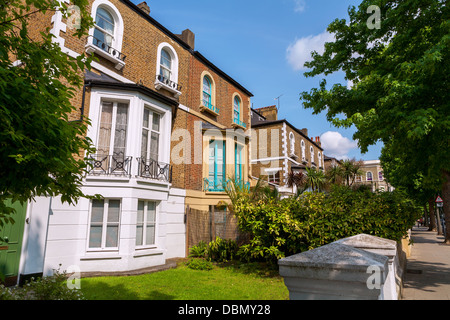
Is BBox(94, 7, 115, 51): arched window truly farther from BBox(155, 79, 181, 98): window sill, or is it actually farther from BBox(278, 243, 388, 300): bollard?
BBox(278, 243, 388, 300): bollard

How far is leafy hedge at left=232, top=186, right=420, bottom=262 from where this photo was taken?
8.00m

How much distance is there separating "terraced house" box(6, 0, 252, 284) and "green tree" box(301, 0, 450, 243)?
6.04 metres

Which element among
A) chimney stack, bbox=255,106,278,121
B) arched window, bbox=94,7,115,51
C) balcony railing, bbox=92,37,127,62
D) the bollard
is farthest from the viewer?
chimney stack, bbox=255,106,278,121

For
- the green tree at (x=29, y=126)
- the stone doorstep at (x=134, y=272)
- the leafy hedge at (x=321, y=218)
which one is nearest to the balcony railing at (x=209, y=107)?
the leafy hedge at (x=321, y=218)

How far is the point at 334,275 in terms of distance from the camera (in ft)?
6.81

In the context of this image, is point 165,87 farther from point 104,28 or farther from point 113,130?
point 113,130

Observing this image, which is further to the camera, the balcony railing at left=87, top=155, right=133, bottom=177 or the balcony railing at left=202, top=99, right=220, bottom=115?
the balcony railing at left=202, top=99, right=220, bottom=115

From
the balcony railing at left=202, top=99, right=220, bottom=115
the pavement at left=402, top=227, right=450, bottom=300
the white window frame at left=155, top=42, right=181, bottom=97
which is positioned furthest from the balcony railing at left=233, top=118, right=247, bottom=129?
the pavement at left=402, top=227, right=450, bottom=300

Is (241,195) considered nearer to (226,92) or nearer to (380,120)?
(380,120)

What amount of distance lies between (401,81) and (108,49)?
409 inches

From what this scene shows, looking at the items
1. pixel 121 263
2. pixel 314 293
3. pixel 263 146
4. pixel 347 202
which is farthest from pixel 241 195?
pixel 263 146

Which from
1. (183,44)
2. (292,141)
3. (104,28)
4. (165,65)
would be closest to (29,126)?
(104,28)

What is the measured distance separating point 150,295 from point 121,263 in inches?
122
